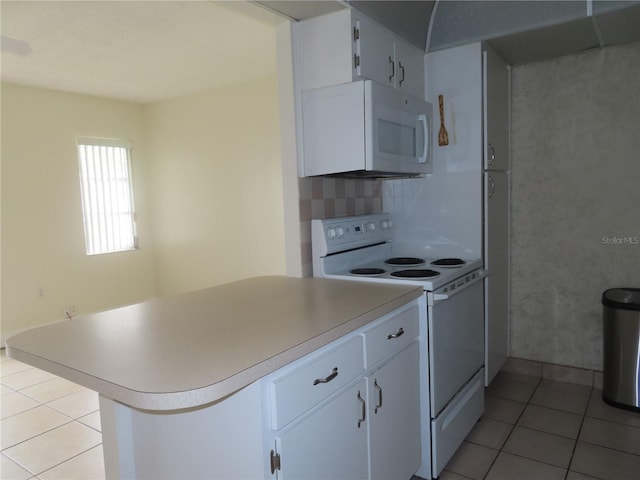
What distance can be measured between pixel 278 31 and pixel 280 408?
176cm

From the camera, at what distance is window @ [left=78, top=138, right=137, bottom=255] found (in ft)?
16.8

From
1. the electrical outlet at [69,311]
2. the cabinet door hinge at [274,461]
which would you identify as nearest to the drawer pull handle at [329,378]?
the cabinet door hinge at [274,461]

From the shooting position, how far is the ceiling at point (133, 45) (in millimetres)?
2826

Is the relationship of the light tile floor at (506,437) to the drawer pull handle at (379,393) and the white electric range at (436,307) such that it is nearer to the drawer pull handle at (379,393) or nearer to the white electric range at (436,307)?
the white electric range at (436,307)

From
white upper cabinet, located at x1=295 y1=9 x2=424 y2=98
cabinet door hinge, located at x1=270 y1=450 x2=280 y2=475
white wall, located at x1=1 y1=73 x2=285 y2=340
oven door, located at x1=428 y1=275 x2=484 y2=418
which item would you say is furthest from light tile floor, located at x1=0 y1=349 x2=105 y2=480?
white upper cabinet, located at x1=295 y1=9 x2=424 y2=98

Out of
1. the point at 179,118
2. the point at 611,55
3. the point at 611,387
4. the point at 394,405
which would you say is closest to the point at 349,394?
the point at 394,405

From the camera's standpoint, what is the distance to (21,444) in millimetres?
A: 2518

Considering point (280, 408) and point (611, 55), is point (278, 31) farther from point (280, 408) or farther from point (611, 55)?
point (611, 55)

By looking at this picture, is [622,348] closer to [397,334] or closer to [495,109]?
[495,109]

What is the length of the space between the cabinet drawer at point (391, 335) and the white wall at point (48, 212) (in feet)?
13.6

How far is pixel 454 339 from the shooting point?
2.14 m

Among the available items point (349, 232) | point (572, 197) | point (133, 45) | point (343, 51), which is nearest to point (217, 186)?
point (133, 45)

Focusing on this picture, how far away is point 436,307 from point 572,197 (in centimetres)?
154

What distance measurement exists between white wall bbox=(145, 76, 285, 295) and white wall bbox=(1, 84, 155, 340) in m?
0.54
